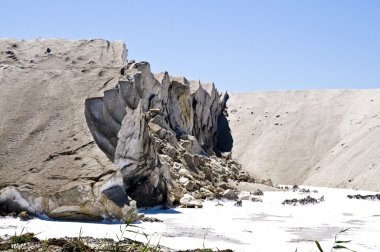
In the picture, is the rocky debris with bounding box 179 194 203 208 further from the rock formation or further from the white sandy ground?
the white sandy ground

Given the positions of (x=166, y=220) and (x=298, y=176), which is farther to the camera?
(x=298, y=176)

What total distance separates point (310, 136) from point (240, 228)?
1568 inches

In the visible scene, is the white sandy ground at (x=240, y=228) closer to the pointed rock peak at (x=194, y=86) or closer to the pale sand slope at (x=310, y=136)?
the pale sand slope at (x=310, y=136)

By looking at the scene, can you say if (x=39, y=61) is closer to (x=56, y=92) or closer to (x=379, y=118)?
(x=56, y=92)

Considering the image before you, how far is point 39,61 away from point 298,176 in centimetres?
3045

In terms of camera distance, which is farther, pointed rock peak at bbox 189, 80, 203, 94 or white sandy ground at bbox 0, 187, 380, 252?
pointed rock peak at bbox 189, 80, 203, 94

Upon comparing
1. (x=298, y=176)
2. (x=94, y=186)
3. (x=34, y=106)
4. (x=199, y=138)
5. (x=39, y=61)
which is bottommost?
(x=298, y=176)

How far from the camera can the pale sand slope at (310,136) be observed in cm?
3547

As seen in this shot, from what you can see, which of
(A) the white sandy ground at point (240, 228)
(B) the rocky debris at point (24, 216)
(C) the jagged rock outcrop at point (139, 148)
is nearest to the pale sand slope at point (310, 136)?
(C) the jagged rock outcrop at point (139, 148)

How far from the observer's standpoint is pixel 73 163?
1041 cm

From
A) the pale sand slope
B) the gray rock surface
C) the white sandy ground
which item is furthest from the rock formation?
the pale sand slope

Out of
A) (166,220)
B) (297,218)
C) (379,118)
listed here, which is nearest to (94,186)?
(166,220)

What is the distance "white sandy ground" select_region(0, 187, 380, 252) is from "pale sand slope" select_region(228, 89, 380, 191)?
18.0 meters

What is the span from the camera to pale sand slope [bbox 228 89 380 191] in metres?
35.5
